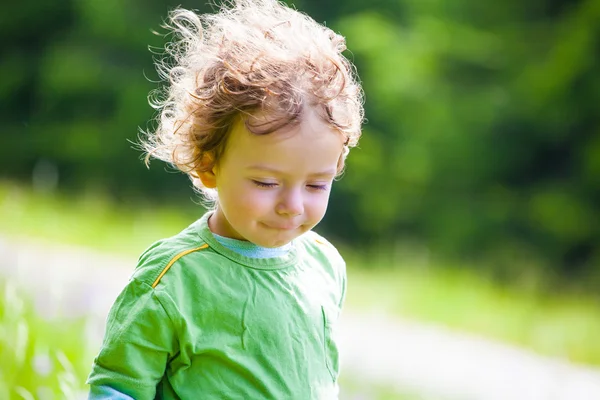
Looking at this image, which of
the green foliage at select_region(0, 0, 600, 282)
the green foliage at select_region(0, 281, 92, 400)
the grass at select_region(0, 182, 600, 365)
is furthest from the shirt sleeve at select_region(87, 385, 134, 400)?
the green foliage at select_region(0, 0, 600, 282)

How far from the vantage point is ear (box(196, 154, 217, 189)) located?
6.85 ft

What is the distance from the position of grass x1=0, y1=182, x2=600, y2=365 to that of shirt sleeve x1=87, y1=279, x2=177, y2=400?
389cm

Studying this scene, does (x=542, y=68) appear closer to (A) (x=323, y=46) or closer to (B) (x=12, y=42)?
(A) (x=323, y=46)

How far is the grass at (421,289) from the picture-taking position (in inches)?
239

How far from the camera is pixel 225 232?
6.86 ft

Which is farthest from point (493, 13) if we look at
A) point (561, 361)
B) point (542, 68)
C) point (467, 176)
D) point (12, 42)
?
point (12, 42)

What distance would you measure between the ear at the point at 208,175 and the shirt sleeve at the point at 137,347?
0.35 m

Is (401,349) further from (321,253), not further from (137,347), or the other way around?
(137,347)

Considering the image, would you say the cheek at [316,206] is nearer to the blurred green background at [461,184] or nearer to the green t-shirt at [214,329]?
the green t-shirt at [214,329]

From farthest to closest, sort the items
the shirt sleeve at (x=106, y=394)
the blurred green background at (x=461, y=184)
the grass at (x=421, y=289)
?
the blurred green background at (x=461, y=184)
the grass at (x=421, y=289)
the shirt sleeve at (x=106, y=394)

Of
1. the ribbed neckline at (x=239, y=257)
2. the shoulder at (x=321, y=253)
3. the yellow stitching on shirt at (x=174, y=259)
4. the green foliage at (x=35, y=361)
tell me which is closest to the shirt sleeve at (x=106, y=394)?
the yellow stitching on shirt at (x=174, y=259)

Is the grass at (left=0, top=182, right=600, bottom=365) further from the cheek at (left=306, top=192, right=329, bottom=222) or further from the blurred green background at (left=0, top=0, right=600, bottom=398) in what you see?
the cheek at (left=306, top=192, right=329, bottom=222)

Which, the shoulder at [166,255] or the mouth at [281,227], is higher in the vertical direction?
the mouth at [281,227]

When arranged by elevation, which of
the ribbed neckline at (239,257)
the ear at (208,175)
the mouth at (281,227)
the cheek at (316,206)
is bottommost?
the ribbed neckline at (239,257)
